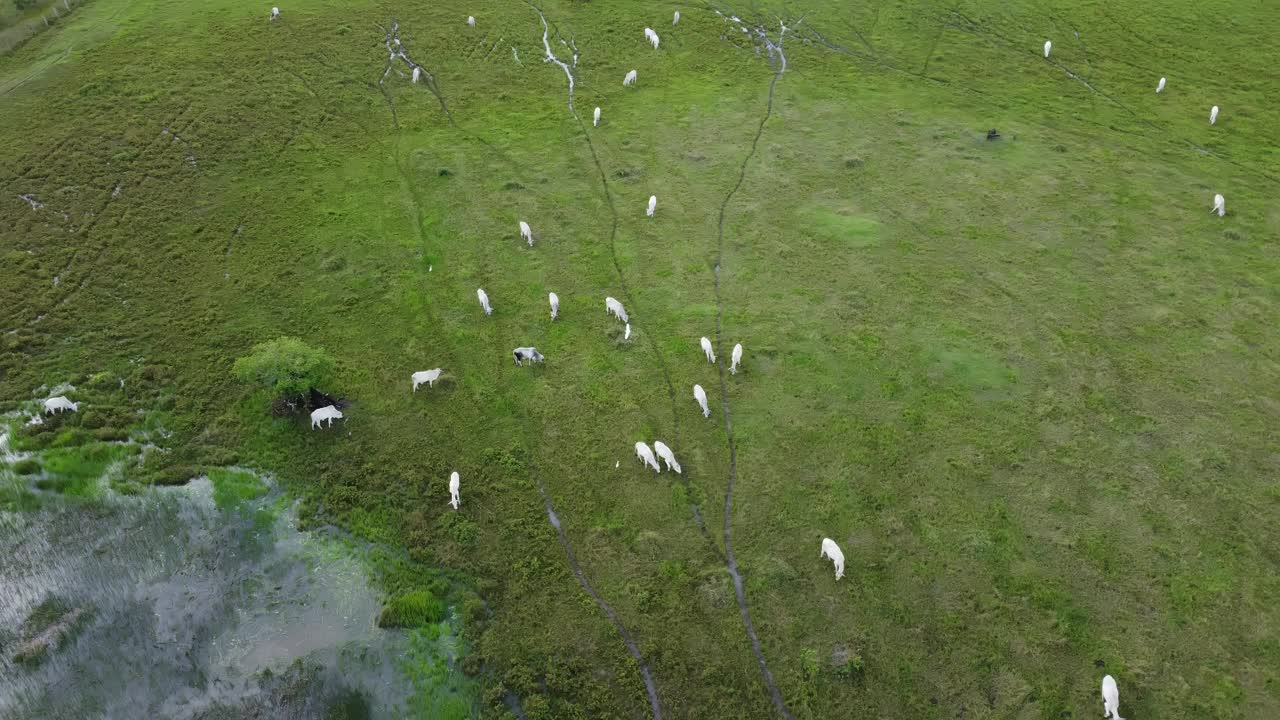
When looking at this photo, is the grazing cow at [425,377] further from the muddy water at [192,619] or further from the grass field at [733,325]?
the muddy water at [192,619]

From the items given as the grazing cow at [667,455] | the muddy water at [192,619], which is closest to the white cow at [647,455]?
the grazing cow at [667,455]

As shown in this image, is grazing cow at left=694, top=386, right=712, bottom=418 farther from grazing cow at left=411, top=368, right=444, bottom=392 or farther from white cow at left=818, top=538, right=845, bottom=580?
grazing cow at left=411, top=368, right=444, bottom=392

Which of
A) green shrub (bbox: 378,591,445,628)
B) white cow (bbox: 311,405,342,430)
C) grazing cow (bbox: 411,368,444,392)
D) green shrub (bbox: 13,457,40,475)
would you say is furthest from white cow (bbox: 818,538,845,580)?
green shrub (bbox: 13,457,40,475)

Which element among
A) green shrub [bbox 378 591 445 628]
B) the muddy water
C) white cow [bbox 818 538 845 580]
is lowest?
white cow [bbox 818 538 845 580]

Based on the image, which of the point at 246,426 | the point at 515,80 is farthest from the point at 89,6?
the point at 246,426

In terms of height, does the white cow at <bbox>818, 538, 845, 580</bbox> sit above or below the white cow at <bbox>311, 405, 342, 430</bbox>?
below

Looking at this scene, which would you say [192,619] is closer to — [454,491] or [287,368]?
[454,491]

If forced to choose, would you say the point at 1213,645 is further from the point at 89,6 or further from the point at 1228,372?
the point at 89,6
